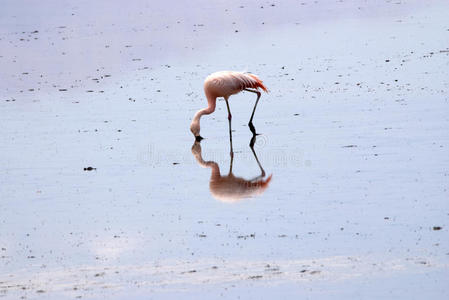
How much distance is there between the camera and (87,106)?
68.3 ft

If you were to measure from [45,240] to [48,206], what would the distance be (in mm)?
1484

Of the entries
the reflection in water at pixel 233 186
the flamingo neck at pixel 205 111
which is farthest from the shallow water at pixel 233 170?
the flamingo neck at pixel 205 111

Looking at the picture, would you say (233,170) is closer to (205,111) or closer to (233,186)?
(233,186)

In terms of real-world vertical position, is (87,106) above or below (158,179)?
above

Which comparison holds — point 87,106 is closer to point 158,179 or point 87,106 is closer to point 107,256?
point 158,179

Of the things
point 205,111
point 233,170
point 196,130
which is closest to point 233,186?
point 233,170

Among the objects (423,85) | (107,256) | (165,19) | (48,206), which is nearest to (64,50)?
(165,19)

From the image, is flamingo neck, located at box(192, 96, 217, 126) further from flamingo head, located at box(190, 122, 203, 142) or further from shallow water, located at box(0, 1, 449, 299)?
shallow water, located at box(0, 1, 449, 299)

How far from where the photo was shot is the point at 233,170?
15.2 meters

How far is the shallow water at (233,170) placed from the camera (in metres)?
10.6

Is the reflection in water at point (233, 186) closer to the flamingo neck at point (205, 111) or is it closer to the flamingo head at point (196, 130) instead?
the flamingo head at point (196, 130)

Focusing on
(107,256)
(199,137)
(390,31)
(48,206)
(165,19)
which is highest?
(165,19)

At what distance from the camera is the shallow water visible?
34.7 ft

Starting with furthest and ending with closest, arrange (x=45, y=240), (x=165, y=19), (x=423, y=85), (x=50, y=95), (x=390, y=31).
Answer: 1. (x=165, y=19)
2. (x=390, y=31)
3. (x=50, y=95)
4. (x=423, y=85)
5. (x=45, y=240)
